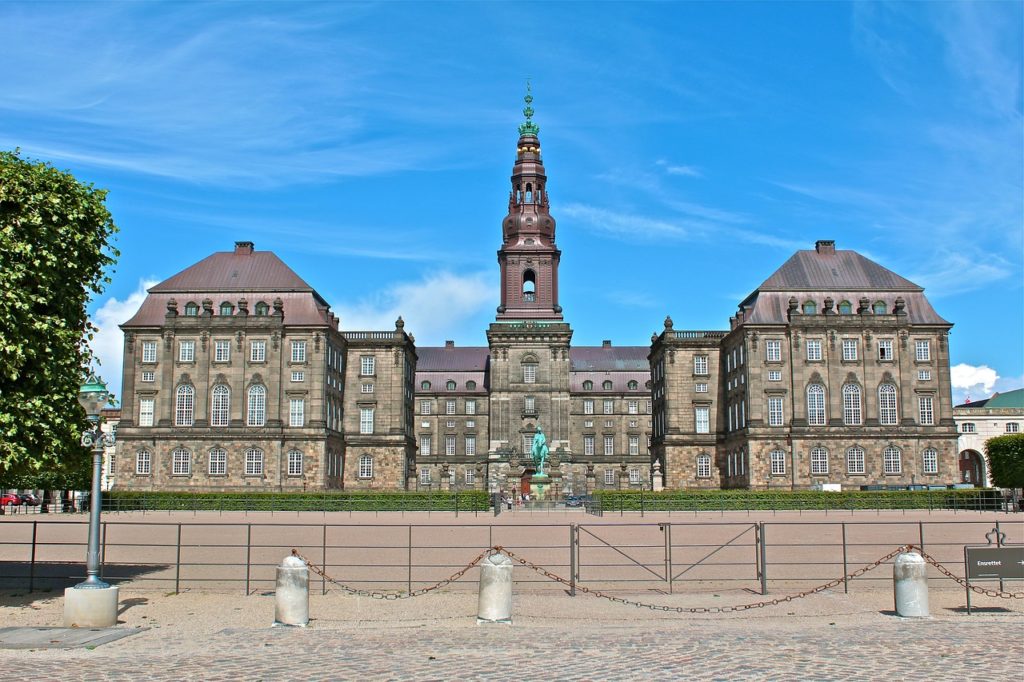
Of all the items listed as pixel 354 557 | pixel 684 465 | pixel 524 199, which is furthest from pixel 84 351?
pixel 524 199

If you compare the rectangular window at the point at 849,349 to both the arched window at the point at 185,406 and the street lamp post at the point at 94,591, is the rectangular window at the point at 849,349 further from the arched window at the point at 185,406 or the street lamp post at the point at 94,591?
the street lamp post at the point at 94,591

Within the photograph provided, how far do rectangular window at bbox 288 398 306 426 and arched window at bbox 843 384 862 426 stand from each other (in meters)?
43.8

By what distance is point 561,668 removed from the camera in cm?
1371

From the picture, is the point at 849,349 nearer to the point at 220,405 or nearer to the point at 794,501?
the point at 794,501

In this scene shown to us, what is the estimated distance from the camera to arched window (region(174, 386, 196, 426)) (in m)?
81.6

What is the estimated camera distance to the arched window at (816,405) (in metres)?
81.8

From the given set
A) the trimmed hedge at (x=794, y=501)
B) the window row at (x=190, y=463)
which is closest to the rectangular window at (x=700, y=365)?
the trimmed hedge at (x=794, y=501)

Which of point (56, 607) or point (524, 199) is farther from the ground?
point (524, 199)

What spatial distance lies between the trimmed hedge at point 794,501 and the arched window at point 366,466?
119 feet

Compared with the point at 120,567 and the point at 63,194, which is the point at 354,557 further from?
the point at 63,194

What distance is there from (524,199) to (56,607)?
8701 cm

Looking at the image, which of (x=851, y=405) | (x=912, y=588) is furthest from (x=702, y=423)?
(x=912, y=588)

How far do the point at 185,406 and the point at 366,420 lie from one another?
1733cm

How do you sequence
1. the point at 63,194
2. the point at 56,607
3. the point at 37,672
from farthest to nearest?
the point at 63,194, the point at 56,607, the point at 37,672
